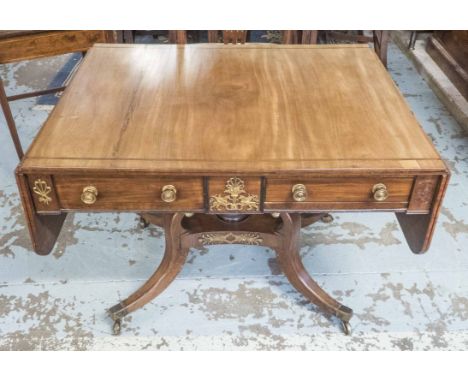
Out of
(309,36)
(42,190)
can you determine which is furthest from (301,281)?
(309,36)

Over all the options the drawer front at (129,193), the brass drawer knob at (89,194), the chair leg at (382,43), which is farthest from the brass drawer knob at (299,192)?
the chair leg at (382,43)

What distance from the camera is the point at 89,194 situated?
118 cm

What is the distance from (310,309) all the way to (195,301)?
45 cm

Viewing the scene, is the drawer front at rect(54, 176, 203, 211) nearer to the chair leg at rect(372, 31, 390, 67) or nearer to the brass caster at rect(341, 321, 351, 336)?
the brass caster at rect(341, 321, 351, 336)

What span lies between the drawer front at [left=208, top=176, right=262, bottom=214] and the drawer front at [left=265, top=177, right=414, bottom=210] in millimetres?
34

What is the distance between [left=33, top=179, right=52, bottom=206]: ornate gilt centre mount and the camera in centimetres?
117

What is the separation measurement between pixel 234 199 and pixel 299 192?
0.17 m

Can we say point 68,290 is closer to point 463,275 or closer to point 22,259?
point 22,259

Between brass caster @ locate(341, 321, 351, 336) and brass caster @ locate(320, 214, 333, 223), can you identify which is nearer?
brass caster @ locate(341, 321, 351, 336)

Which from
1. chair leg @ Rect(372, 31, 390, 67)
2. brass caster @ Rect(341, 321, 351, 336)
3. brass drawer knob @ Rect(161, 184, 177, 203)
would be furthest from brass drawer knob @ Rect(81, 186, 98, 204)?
chair leg @ Rect(372, 31, 390, 67)

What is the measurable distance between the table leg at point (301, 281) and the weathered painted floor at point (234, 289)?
8 cm

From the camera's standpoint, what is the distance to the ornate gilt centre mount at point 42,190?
1175mm

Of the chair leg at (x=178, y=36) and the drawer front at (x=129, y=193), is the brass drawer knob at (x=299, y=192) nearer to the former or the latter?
the drawer front at (x=129, y=193)

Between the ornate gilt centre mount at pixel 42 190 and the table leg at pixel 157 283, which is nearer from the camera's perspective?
the ornate gilt centre mount at pixel 42 190
